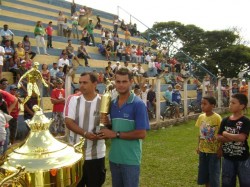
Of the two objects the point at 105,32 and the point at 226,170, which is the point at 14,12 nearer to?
the point at 105,32

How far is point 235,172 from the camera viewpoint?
384 cm

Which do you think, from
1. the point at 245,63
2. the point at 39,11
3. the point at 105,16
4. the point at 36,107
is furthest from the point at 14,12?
the point at 245,63

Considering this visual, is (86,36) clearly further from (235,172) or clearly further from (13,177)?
(13,177)

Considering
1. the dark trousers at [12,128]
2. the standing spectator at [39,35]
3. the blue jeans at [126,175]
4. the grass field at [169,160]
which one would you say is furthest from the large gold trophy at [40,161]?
the standing spectator at [39,35]

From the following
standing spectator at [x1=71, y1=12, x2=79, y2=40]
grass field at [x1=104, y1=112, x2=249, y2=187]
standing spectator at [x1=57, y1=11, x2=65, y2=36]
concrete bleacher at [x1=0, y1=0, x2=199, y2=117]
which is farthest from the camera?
standing spectator at [x1=71, y1=12, x2=79, y2=40]

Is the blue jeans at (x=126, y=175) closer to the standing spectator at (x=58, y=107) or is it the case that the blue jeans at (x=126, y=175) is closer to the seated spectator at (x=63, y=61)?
the standing spectator at (x=58, y=107)

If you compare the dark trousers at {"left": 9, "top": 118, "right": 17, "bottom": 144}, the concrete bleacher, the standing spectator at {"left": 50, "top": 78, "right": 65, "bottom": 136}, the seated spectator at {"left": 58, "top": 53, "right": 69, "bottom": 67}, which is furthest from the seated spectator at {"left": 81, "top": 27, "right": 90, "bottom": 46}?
the dark trousers at {"left": 9, "top": 118, "right": 17, "bottom": 144}

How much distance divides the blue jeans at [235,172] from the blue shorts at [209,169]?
17.9 inches

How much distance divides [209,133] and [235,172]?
71 cm

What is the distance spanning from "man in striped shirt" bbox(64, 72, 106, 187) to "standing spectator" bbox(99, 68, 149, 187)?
217 mm

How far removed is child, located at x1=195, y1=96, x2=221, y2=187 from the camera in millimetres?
4348

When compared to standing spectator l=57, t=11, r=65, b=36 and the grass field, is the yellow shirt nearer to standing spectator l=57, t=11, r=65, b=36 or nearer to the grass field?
the grass field

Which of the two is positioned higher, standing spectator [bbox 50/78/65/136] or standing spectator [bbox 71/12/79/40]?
standing spectator [bbox 71/12/79/40]

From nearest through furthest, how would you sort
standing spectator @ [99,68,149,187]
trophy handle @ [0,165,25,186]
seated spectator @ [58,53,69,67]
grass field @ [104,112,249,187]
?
trophy handle @ [0,165,25,186] → standing spectator @ [99,68,149,187] → grass field @ [104,112,249,187] → seated spectator @ [58,53,69,67]
